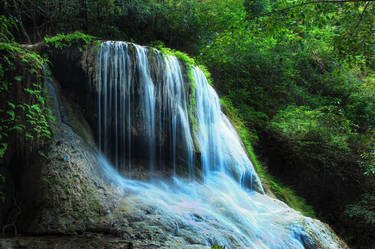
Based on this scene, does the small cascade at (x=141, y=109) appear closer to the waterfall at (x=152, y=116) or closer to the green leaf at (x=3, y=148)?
the waterfall at (x=152, y=116)

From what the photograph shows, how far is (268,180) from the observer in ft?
27.7

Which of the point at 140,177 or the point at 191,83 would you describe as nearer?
the point at 140,177

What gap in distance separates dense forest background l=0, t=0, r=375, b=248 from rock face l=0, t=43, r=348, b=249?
168 cm

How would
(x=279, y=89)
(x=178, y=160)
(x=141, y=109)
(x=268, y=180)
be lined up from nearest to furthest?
(x=141, y=109) → (x=178, y=160) → (x=268, y=180) → (x=279, y=89)

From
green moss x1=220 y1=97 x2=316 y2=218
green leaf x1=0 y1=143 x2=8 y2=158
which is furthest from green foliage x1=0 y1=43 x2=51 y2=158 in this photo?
green moss x1=220 y1=97 x2=316 y2=218

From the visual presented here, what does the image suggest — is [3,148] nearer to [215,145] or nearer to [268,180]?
[215,145]

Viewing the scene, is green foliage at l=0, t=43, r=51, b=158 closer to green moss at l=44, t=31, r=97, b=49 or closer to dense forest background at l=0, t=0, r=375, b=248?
green moss at l=44, t=31, r=97, b=49

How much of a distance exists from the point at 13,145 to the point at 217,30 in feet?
34.2

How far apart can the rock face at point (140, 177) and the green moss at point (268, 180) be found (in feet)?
4.41

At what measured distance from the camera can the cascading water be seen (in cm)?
413

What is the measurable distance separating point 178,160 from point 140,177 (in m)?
1.15

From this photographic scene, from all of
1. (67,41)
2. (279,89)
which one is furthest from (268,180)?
(67,41)

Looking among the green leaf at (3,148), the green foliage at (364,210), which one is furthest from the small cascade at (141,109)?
the green foliage at (364,210)

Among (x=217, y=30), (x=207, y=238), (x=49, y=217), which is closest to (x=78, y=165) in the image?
(x=49, y=217)
